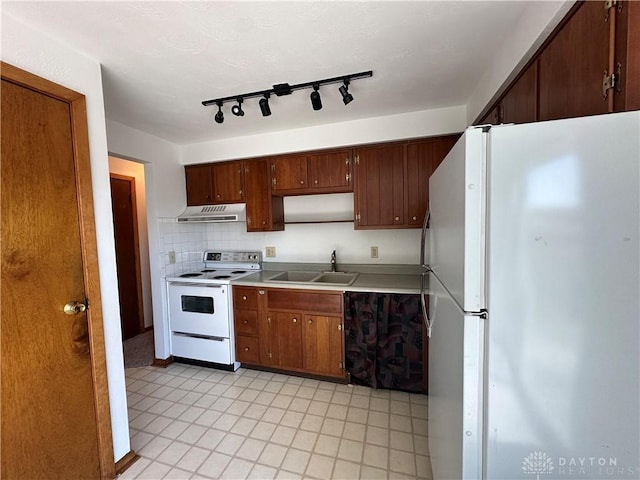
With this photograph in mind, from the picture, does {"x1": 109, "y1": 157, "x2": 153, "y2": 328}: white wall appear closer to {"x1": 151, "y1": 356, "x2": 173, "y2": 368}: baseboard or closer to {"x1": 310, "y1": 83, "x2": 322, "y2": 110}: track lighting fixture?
{"x1": 151, "y1": 356, "x2": 173, "y2": 368}: baseboard

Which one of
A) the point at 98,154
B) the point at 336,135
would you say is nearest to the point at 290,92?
the point at 336,135

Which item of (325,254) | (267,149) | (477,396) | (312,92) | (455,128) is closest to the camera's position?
(477,396)

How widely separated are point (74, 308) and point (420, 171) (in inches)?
101

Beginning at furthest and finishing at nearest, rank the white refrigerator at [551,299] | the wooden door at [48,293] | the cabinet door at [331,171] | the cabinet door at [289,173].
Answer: the cabinet door at [289,173]
the cabinet door at [331,171]
the wooden door at [48,293]
the white refrigerator at [551,299]

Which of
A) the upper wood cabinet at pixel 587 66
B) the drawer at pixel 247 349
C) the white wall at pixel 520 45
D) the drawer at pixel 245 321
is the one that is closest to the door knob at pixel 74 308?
the drawer at pixel 245 321

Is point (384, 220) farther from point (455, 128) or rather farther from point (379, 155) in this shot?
point (455, 128)

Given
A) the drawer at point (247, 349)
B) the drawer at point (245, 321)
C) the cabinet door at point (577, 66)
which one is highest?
the cabinet door at point (577, 66)

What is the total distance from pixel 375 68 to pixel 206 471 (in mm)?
2603

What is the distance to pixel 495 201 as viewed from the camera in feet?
2.34

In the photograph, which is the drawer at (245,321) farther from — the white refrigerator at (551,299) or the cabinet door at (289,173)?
the white refrigerator at (551,299)

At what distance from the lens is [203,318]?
8.84 ft

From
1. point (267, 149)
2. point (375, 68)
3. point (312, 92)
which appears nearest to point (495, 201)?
point (375, 68)

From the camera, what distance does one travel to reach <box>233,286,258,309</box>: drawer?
2.58 meters

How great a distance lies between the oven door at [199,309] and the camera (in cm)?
263
